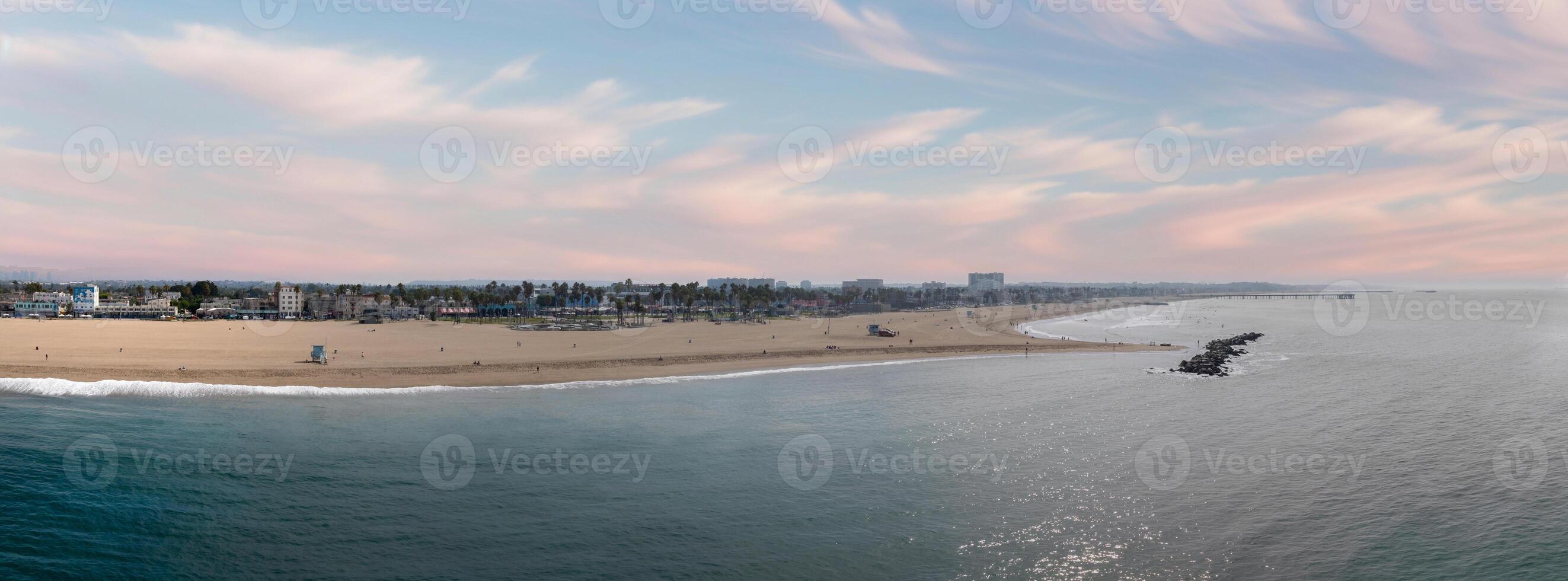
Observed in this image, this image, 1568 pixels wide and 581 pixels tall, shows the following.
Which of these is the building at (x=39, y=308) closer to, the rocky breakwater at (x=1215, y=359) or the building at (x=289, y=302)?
the building at (x=289, y=302)

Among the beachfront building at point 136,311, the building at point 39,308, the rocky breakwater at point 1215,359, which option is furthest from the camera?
the building at point 39,308

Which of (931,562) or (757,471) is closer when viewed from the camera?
(931,562)

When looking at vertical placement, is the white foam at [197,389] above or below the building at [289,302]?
below

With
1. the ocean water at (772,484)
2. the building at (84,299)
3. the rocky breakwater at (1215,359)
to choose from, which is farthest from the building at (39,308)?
the rocky breakwater at (1215,359)

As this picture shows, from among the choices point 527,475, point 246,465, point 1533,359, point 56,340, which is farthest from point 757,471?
point 1533,359

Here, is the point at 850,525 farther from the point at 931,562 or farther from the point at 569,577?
the point at 569,577

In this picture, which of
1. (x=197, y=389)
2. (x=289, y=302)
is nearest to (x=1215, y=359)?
(x=197, y=389)

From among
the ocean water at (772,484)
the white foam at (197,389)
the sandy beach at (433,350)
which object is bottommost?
the ocean water at (772,484)
